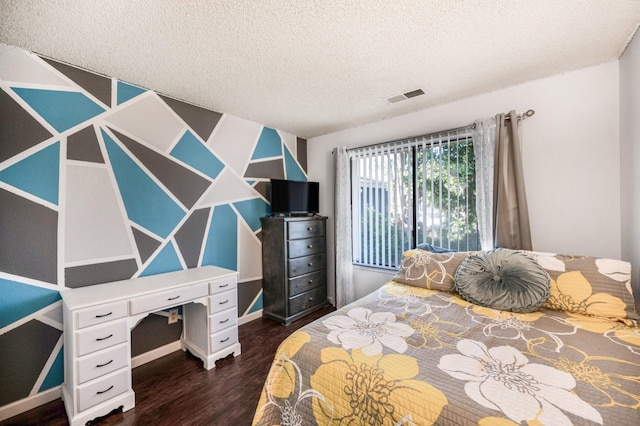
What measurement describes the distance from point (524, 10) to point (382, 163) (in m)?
1.86

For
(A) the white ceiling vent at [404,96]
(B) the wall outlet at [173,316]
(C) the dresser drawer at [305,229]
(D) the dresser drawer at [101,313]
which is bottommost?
(B) the wall outlet at [173,316]

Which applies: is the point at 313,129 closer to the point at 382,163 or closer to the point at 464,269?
the point at 382,163

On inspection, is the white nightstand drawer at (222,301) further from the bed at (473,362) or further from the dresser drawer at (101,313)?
the bed at (473,362)

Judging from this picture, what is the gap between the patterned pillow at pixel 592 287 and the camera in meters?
1.52

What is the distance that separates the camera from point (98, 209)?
6.54 feet

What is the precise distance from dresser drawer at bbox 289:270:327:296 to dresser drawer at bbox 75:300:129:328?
63.5 inches

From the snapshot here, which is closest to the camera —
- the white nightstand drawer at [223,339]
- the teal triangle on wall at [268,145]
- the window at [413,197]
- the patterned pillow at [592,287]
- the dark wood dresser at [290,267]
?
the patterned pillow at [592,287]

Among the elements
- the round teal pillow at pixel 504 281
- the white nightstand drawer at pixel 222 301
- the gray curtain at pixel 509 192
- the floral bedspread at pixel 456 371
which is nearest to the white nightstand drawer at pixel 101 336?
the white nightstand drawer at pixel 222 301

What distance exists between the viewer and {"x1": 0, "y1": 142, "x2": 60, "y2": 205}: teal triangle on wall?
168 cm

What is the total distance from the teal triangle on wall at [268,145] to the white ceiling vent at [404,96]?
1542 mm

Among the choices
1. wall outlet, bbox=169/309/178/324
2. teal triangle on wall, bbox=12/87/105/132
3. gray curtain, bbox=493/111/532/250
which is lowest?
wall outlet, bbox=169/309/178/324

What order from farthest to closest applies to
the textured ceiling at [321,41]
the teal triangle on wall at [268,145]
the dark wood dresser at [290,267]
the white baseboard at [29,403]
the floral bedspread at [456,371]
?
the teal triangle on wall at [268,145], the dark wood dresser at [290,267], the white baseboard at [29,403], the textured ceiling at [321,41], the floral bedspread at [456,371]

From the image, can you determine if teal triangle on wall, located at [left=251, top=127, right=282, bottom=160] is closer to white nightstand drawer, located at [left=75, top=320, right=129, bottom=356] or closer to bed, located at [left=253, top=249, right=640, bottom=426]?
white nightstand drawer, located at [left=75, top=320, right=129, bottom=356]

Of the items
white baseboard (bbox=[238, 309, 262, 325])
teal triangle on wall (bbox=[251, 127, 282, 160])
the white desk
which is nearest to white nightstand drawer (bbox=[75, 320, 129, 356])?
the white desk
